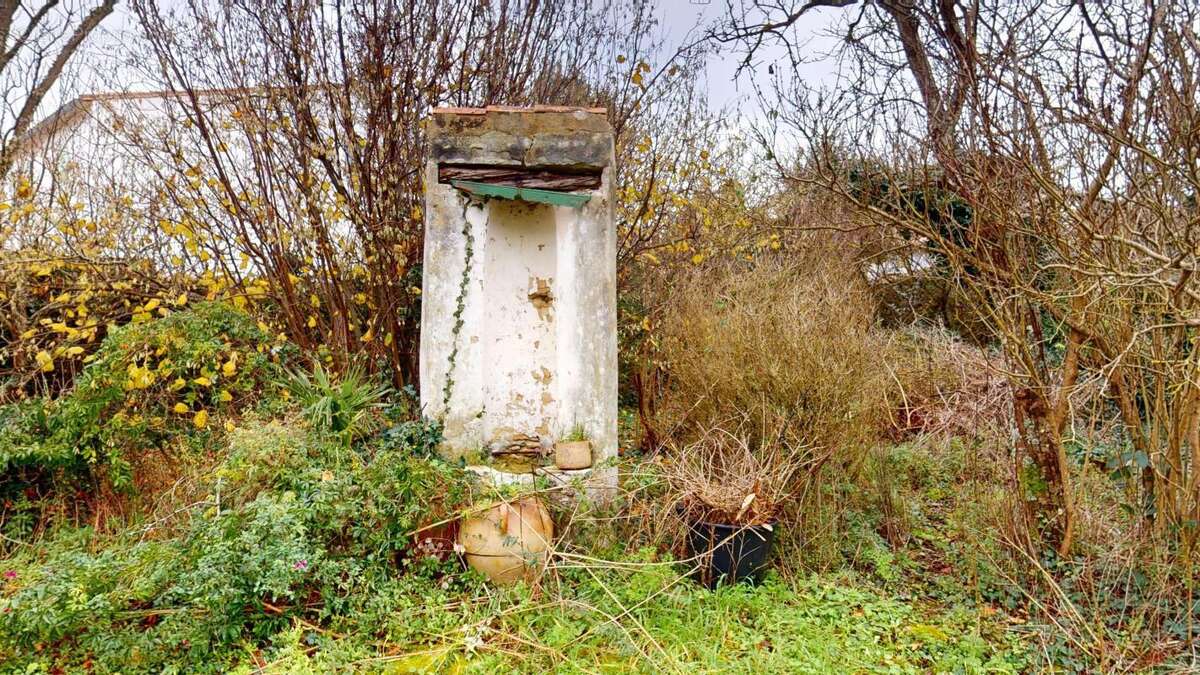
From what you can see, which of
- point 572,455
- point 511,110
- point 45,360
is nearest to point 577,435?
point 572,455

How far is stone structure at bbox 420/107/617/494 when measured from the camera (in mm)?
4805

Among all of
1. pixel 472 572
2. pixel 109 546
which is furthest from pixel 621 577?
pixel 109 546

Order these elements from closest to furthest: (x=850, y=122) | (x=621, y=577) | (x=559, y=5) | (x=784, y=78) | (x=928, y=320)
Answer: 1. (x=621, y=577)
2. (x=850, y=122)
3. (x=784, y=78)
4. (x=559, y=5)
5. (x=928, y=320)

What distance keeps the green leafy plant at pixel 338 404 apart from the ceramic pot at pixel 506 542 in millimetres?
1256

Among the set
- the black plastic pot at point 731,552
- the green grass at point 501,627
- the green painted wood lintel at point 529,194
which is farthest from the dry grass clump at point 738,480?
the green painted wood lintel at point 529,194

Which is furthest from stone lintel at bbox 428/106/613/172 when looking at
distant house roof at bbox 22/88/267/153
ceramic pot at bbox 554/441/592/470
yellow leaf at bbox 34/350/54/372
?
yellow leaf at bbox 34/350/54/372

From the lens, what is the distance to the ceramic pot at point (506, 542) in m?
4.10

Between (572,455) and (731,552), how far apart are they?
50.5 inches

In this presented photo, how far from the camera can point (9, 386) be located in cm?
591

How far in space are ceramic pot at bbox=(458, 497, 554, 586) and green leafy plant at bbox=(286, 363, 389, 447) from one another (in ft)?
4.12

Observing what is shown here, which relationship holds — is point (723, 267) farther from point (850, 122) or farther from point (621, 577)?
point (621, 577)

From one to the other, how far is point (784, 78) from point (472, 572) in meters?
4.75

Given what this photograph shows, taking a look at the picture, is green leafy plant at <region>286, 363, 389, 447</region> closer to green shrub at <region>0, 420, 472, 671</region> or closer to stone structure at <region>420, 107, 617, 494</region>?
green shrub at <region>0, 420, 472, 671</region>

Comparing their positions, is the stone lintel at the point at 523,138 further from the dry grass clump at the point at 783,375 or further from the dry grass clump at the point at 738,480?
the dry grass clump at the point at 738,480
